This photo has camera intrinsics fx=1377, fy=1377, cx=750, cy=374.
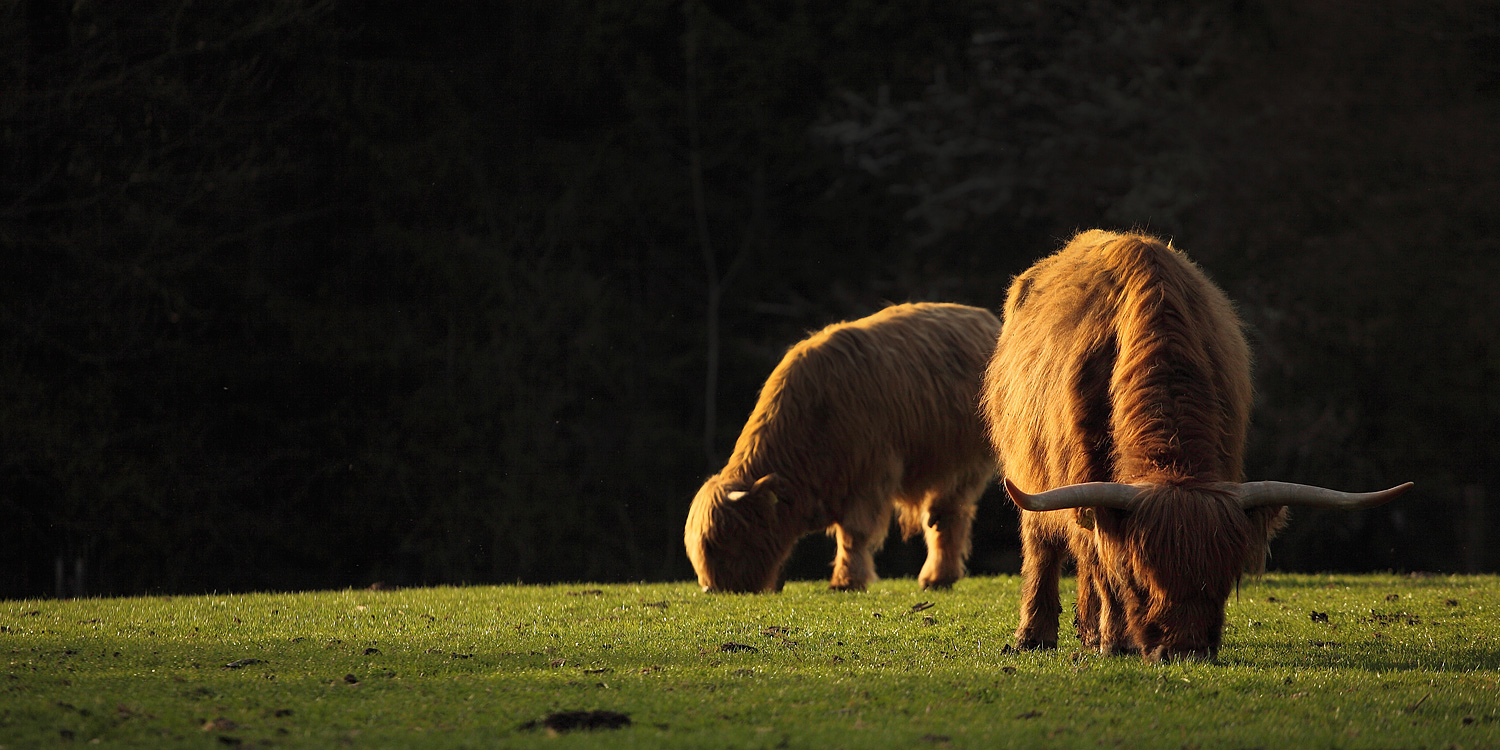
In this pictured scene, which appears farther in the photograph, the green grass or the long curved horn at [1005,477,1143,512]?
the long curved horn at [1005,477,1143,512]

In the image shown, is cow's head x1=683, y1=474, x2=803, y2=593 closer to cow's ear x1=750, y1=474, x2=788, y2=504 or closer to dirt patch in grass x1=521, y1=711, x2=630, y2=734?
cow's ear x1=750, y1=474, x2=788, y2=504

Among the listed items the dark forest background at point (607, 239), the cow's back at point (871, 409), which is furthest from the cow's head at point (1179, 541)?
the dark forest background at point (607, 239)

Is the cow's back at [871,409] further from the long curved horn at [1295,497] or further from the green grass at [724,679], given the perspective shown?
the long curved horn at [1295,497]

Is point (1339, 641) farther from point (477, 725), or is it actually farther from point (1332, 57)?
→ point (1332, 57)

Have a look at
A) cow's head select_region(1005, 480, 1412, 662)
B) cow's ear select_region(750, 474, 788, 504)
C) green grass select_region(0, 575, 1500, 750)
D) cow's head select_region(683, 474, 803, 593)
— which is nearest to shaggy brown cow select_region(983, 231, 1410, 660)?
cow's head select_region(1005, 480, 1412, 662)

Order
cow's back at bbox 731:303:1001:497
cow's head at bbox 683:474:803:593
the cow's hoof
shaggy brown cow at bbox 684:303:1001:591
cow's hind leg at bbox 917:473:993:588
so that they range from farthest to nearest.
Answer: cow's hind leg at bbox 917:473:993:588 → cow's back at bbox 731:303:1001:497 → shaggy brown cow at bbox 684:303:1001:591 → cow's head at bbox 683:474:803:593 → the cow's hoof

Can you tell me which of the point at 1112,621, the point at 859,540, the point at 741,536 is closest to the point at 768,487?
the point at 741,536

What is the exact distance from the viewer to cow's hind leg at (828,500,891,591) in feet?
39.2

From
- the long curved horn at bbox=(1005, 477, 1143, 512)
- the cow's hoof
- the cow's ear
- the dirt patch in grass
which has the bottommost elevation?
the cow's hoof

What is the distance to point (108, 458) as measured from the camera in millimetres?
20531

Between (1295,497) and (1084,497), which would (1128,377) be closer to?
(1084,497)

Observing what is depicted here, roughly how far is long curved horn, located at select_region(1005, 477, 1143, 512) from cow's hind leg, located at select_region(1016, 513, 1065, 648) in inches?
51.3

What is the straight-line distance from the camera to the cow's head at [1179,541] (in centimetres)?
638

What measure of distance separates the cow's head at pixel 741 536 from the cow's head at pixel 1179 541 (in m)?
4.94
